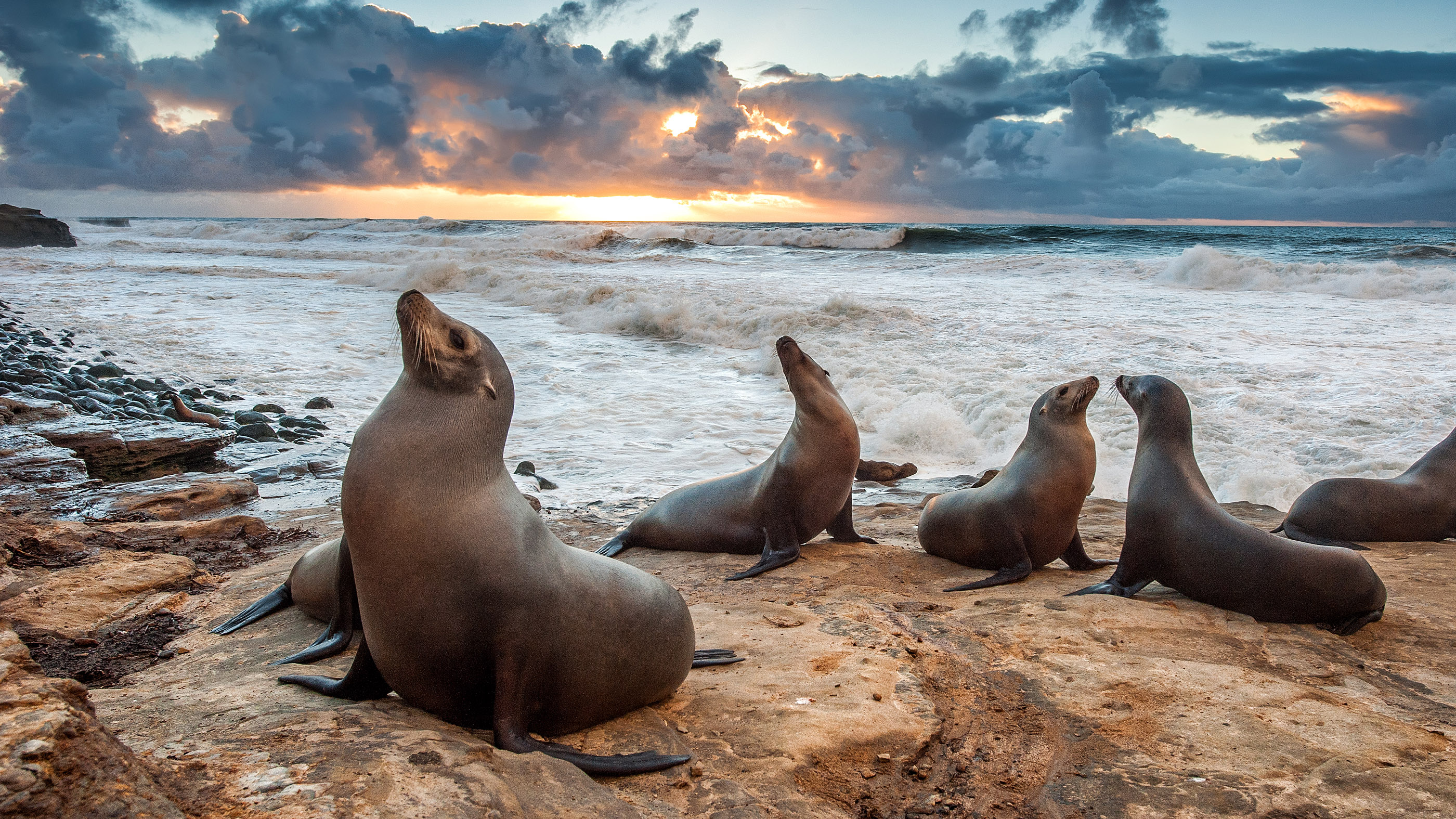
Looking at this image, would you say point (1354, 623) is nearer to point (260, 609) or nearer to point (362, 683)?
point (362, 683)

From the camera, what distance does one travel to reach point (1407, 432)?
9297mm

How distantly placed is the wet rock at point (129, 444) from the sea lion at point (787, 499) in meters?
4.08

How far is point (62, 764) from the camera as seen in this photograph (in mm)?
1830

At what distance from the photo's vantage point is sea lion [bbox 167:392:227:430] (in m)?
9.72

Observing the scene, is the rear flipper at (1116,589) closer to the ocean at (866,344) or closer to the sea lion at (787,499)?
the sea lion at (787,499)

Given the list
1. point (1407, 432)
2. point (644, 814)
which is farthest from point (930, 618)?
point (1407, 432)

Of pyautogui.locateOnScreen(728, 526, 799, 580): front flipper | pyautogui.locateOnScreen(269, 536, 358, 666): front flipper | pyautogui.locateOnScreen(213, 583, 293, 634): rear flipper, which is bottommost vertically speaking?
pyautogui.locateOnScreen(728, 526, 799, 580): front flipper

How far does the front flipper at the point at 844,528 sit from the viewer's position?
6676 mm

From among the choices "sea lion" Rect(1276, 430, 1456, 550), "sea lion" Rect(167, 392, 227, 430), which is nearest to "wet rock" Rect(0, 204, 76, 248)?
"sea lion" Rect(167, 392, 227, 430)

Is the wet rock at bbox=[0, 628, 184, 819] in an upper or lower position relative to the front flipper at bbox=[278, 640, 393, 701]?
upper

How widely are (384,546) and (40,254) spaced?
44.2 meters

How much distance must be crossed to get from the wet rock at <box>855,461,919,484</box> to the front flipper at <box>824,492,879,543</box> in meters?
2.45

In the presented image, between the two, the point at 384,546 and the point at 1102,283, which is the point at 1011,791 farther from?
the point at 1102,283

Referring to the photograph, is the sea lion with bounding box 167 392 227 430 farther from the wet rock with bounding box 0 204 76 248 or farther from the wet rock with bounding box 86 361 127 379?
the wet rock with bounding box 0 204 76 248
